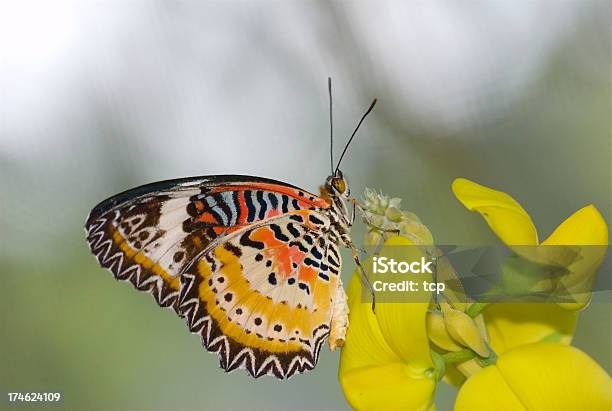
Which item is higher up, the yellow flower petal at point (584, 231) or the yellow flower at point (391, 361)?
the yellow flower petal at point (584, 231)

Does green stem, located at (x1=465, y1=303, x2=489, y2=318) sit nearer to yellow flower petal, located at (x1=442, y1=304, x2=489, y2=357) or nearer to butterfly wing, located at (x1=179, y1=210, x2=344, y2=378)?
yellow flower petal, located at (x1=442, y1=304, x2=489, y2=357)

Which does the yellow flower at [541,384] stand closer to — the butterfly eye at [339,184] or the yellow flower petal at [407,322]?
the yellow flower petal at [407,322]

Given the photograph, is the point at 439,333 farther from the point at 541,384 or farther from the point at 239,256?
the point at 239,256

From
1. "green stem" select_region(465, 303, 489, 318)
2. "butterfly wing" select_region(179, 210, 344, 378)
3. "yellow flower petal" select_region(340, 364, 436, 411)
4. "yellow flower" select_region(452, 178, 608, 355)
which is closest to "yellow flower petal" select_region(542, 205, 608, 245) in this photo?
"yellow flower" select_region(452, 178, 608, 355)

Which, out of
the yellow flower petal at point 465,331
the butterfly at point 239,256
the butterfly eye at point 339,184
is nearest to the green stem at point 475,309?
the yellow flower petal at point 465,331

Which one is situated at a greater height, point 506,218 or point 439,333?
point 506,218

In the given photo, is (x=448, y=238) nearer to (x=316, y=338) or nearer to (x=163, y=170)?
(x=163, y=170)

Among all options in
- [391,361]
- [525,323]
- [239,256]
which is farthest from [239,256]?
[525,323]
